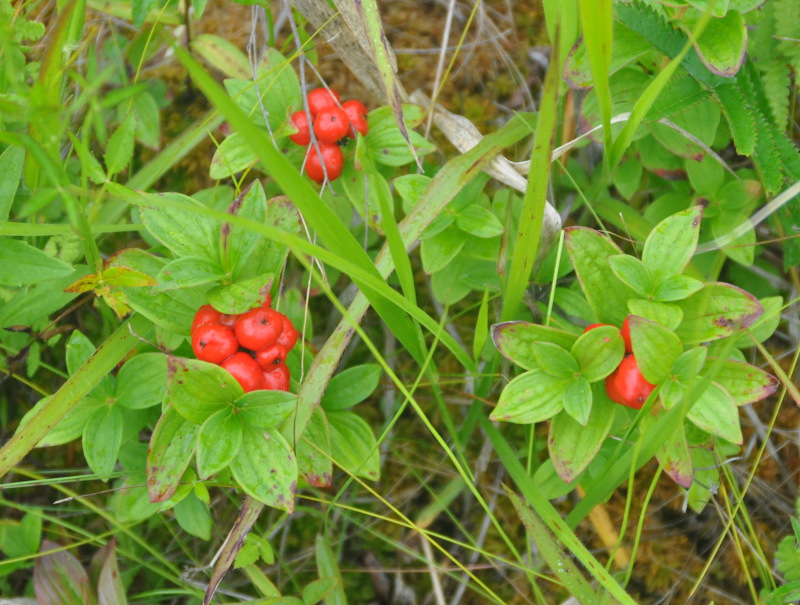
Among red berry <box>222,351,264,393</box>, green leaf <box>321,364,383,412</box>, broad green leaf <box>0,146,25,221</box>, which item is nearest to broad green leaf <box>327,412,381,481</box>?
green leaf <box>321,364,383,412</box>

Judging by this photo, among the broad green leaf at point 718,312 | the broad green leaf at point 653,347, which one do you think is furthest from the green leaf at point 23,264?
the broad green leaf at point 718,312

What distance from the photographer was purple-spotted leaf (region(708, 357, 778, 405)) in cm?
197

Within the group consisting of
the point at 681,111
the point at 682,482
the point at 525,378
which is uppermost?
the point at 681,111

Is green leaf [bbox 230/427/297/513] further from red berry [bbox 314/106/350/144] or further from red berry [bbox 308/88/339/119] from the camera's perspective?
red berry [bbox 308/88/339/119]

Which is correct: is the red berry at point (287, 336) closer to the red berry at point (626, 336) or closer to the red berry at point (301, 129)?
the red berry at point (301, 129)

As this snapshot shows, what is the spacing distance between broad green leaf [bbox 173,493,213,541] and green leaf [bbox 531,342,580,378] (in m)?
1.33

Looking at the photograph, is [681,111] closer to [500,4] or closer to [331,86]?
[500,4]

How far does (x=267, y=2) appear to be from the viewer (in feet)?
8.40

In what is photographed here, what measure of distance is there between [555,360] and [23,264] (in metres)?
1.66

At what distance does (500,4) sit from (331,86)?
920mm

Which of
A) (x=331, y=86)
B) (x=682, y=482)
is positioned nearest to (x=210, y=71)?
(x=331, y=86)

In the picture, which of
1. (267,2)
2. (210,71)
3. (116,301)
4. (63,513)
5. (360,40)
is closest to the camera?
(116,301)

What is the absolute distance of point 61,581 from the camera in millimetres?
2469

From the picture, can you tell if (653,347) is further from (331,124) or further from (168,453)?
(168,453)
